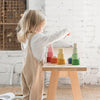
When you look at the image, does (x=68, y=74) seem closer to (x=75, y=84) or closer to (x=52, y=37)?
(x=75, y=84)

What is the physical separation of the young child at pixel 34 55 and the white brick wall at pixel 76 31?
1.95 meters

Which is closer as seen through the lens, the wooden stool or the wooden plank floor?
the wooden stool

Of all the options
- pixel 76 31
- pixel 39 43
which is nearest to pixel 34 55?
pixel 39 43

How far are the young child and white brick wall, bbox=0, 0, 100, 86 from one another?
1.95m

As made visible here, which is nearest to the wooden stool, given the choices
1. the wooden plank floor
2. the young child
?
the young child

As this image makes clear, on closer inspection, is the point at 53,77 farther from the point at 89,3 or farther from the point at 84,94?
the point at 89,3

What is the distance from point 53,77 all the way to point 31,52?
505 millimetres

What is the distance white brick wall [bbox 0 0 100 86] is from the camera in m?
4.31

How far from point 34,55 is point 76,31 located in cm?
214

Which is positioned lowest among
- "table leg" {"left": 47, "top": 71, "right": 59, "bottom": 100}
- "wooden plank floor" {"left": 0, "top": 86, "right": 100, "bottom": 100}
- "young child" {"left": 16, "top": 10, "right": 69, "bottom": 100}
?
"wooden plank floor" {"left": 0, "top": 86, "right": 100, "bottom": 100}

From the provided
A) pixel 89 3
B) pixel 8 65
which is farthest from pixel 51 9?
pixel 8 65

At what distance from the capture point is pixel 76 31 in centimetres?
433

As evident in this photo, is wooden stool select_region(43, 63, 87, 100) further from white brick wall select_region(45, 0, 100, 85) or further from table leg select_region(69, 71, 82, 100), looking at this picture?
white brick wall select_region(45, 0, 100, 85)

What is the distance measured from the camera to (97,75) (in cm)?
455
